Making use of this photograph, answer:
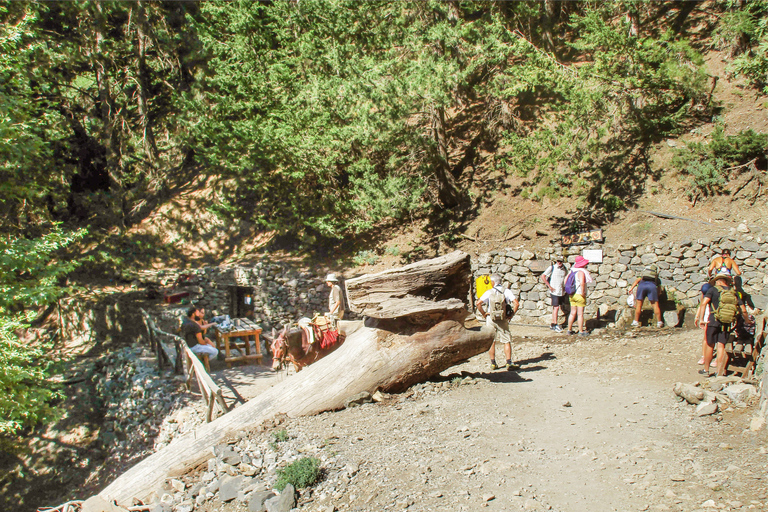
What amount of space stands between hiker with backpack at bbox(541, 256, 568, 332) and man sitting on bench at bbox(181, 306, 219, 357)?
24.9ft

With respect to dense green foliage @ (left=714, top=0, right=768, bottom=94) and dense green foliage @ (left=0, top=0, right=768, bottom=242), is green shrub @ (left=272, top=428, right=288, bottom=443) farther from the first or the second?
dense green foliage @ (left=714, top=0, right=768, bottom=94)

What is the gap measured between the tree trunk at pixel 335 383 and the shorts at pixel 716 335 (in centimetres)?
336

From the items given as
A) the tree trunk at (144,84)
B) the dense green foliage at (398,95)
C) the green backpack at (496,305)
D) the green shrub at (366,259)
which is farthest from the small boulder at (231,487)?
the tree trunk at (144,84)

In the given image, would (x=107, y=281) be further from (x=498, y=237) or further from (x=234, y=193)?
(x=498, y=237)

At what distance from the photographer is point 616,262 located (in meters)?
12.2

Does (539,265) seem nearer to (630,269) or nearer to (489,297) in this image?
(630,269)

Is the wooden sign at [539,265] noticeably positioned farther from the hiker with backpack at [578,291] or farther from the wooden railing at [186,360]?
the wooden railing at [186,360]

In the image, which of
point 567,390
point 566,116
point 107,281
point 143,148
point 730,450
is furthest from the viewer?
point 143,148

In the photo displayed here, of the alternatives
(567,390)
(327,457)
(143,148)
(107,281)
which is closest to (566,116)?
(567,390)

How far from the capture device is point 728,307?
6.87m

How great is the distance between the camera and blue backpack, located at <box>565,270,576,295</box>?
435 inches

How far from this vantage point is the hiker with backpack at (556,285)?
11508mm

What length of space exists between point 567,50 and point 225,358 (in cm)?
1551

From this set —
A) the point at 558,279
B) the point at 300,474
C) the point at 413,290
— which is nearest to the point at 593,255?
A: the point at 558,279
